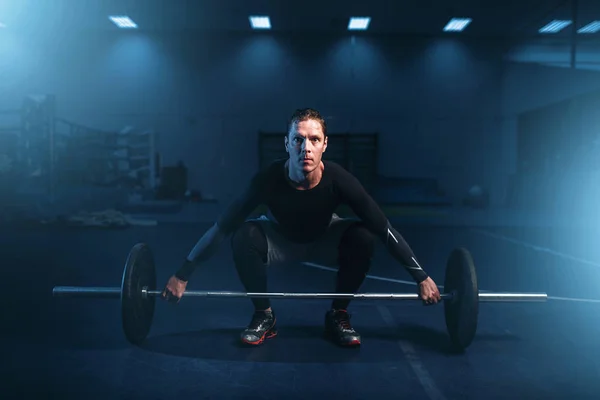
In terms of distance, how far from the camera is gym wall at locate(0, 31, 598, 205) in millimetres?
9805

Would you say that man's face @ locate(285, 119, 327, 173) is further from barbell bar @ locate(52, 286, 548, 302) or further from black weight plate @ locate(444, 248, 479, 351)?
black weight plate @ locate(444, 248, 479, 351)

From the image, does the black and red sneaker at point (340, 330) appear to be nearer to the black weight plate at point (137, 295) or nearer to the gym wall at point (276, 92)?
the black weight plate at point (137, 295)

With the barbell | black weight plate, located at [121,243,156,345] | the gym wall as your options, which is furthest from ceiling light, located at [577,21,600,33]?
black weight plate, located at [121,243,156,345]

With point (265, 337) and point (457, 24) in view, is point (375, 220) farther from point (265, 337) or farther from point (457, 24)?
point (457, 24)

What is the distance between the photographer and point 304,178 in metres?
1.82

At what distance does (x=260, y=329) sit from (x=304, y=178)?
58 centimetres

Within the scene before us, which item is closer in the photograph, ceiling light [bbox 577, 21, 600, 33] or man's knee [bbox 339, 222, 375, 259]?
man's knee [bbox 339, 222, 375, 259]

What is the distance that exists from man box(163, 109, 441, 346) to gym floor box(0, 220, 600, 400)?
185 mm

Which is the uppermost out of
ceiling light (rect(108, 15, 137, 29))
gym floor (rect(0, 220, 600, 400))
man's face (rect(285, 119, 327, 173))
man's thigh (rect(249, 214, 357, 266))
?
ceiling light (rect(108, 15, 137, 29))

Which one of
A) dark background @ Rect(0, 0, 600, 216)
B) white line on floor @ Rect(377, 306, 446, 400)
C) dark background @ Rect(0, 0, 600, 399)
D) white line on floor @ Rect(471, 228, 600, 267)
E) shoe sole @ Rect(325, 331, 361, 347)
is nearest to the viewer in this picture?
white line on floor @ Rect(377, 306, 446, 400)

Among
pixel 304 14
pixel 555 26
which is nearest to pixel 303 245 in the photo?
pixel 304 14

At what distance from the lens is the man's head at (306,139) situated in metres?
1.73

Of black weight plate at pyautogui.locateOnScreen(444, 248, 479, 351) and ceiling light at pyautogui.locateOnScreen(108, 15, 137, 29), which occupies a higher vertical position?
ceiling light at pyautogui.locateOnScreen(108, 15, 137, 29)

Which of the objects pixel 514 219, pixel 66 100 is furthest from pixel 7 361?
pixel 66 100
